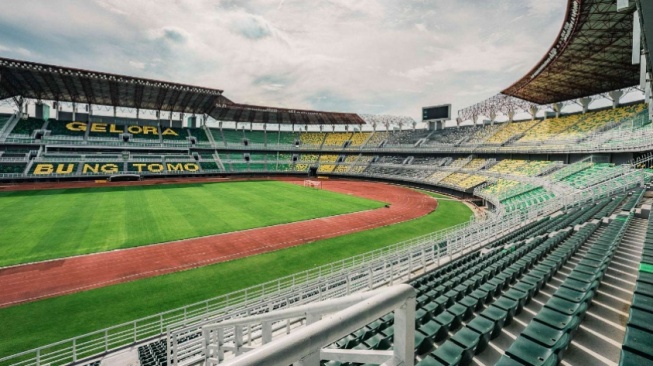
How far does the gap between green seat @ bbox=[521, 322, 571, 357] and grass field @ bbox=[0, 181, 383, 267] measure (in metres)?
23.9

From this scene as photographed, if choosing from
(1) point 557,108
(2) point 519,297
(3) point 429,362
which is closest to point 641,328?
(2) point 519,297

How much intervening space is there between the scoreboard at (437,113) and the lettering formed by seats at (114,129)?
5867cm

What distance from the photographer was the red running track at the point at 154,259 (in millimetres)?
15766

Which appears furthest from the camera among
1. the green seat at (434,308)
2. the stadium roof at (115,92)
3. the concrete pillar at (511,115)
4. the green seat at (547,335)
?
the concrete pillar at (511,115)

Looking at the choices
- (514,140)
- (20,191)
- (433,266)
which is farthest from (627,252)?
(20,191)

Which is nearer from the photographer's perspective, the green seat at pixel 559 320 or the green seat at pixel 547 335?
the green seat at pixel 547 335

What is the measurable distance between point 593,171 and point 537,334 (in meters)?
36.7

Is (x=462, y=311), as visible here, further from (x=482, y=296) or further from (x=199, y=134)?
(x=199, y=134)

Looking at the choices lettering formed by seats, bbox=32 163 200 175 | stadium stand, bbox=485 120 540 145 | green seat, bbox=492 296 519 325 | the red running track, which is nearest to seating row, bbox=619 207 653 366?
green seat, bbox=492 296 519 325

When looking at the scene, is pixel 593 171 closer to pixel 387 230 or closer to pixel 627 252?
pixel 387 230

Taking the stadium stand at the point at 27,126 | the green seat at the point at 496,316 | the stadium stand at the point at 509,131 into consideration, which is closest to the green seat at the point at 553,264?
the green seat at the point at 496,316

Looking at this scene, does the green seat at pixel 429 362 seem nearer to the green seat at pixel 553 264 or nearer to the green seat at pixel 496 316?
the green seat at pixel 496 316

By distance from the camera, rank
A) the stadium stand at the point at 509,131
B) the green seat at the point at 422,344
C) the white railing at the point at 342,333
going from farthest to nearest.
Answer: the stadium stand at the point at 509,131 → the green seat at the point at 422,344 → the white railing at the point at 342,333

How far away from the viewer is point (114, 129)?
65.6 meters
